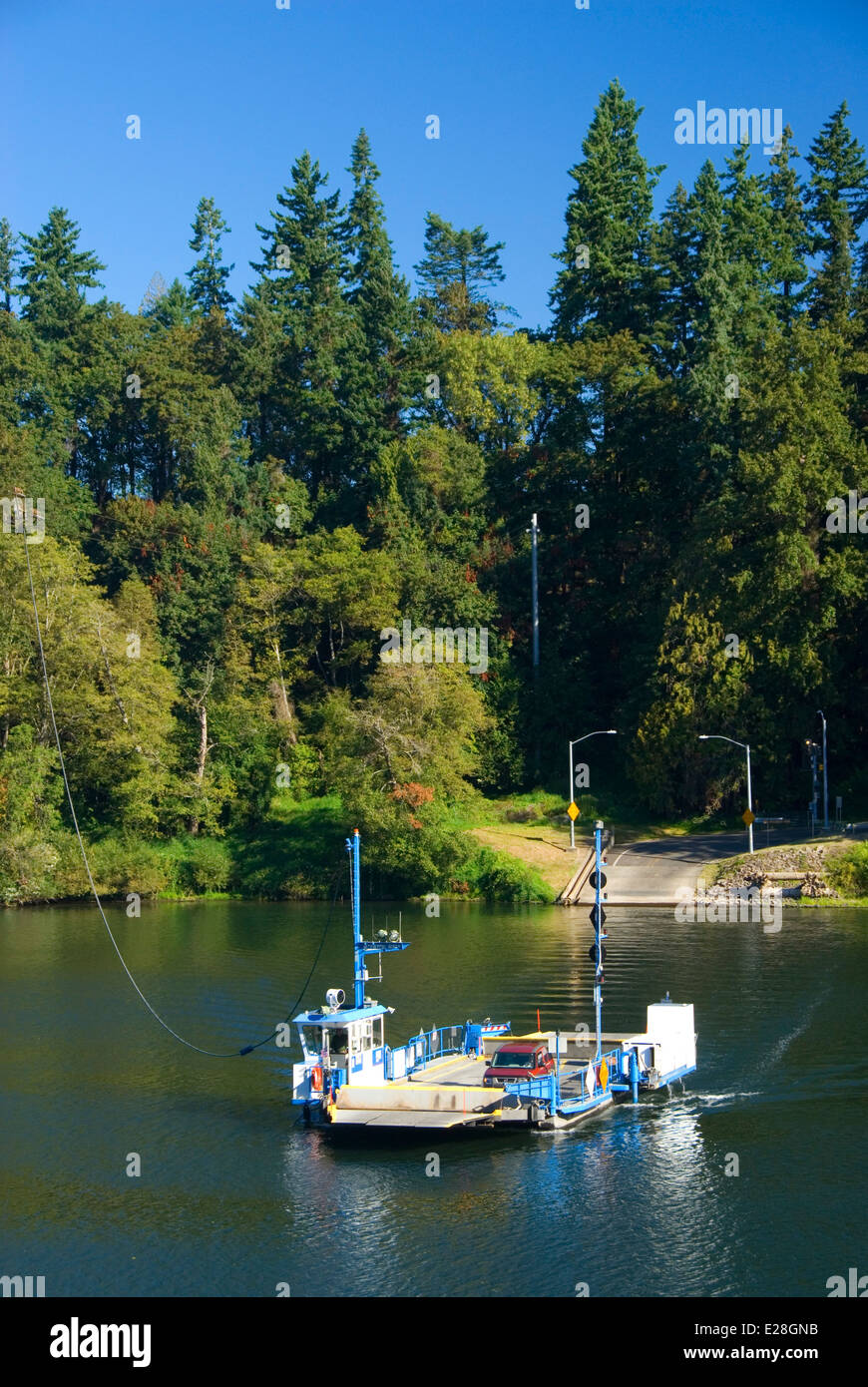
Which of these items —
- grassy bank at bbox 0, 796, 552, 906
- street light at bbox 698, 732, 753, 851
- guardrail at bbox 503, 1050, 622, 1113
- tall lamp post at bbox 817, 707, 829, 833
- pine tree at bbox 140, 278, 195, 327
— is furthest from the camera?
pine tree at bbox 140, 278, 195, 327

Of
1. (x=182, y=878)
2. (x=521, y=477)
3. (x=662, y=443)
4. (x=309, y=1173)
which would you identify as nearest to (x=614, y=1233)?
(x=309, y=1173)

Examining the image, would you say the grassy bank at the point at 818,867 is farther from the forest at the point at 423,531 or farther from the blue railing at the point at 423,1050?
the blue railing at the point at 423,1050

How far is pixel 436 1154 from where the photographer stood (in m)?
36.3

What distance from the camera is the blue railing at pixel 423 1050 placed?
40719 mm

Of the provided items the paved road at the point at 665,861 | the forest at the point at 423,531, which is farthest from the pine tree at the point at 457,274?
the paved road at the point at 665,861

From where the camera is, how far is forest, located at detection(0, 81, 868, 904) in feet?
296

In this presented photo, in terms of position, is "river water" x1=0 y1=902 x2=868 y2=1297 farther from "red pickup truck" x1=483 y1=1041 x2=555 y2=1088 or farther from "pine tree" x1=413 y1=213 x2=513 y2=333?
"pine tree" x1=413 y1=213 x2=513 y2=333

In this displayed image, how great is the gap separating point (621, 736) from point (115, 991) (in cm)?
5114

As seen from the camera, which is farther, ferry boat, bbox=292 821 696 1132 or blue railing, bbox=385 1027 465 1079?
blue railing, bbox=385 1027 465 1079

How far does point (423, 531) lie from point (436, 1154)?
7920cm

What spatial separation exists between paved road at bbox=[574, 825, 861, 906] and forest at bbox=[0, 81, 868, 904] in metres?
4.98

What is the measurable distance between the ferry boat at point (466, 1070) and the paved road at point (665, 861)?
33.4 meters

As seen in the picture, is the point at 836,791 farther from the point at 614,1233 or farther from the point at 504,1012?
the point at 614,1233

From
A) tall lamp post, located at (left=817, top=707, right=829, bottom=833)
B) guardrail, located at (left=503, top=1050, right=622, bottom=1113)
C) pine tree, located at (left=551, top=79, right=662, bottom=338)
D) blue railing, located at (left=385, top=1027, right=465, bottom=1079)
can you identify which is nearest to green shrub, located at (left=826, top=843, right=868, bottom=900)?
tall lamp post, located at (left=817, top=707, right=829, bottom=833)
